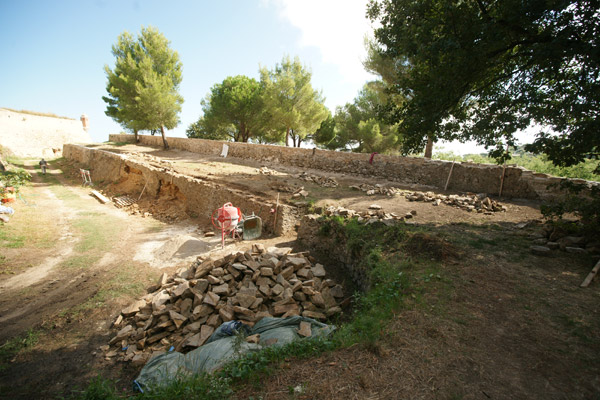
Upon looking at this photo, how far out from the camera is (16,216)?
10742 millimetres

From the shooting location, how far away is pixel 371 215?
24.1 feet

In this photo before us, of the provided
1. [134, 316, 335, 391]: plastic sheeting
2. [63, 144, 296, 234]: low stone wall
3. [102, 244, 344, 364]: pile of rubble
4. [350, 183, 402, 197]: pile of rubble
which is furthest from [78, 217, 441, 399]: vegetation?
[63, 144, 296, 234]: low stone wall

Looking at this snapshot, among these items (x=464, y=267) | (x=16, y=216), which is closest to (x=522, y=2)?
(x=464, y=267)

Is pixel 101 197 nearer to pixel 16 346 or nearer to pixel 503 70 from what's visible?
pixel 16 346

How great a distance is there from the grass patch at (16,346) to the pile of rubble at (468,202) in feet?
33.7

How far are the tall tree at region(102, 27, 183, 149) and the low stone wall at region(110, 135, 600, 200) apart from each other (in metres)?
8.08

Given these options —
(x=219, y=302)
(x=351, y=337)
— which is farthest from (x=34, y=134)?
(x=351, y=337)

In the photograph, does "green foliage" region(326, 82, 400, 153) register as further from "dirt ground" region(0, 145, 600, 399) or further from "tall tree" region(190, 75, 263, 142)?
"dirt ground" region(0, 145, 600, 399)

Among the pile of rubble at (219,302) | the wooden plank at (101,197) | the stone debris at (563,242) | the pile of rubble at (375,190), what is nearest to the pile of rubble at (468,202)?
the pile of rubble at (375,190)

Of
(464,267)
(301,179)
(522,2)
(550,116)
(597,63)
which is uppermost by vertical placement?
(522,2)

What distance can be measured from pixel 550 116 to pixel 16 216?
18053 mm

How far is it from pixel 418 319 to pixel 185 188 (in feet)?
41.1

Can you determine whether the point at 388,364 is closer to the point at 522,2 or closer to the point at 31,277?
the point at 522,2

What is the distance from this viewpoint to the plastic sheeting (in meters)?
3.23
